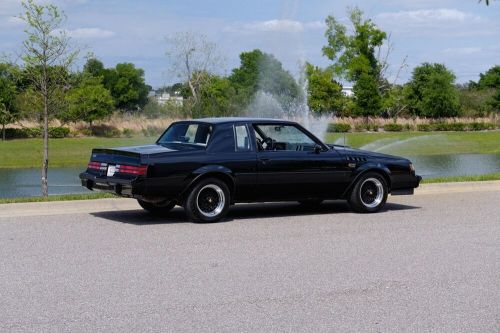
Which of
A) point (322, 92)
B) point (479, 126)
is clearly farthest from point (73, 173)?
point (479, 126)

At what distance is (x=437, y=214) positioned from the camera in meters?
13.4

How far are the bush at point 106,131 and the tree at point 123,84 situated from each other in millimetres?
35242

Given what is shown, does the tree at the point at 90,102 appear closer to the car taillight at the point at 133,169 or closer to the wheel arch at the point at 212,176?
the car taillight at the point at 133,169

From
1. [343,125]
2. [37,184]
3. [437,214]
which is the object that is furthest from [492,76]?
[437,214]

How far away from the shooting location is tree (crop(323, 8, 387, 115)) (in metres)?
60.0

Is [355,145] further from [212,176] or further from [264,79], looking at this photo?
[212,176]

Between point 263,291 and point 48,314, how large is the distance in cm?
194

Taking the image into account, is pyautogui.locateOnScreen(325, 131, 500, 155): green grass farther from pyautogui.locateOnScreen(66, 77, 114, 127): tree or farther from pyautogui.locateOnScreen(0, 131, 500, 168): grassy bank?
pyautogui.locateOnScreen(66, 77, 114, 127): tree

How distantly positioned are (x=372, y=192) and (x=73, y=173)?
772 inches

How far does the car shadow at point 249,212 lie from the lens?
41.2 feet

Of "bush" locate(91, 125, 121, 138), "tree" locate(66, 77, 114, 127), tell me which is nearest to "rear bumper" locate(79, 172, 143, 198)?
"tree" locate(66, 77, 114, 127)

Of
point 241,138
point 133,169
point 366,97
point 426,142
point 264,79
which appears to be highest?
point 264,79

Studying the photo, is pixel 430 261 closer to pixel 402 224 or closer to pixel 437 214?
pixel 402 224

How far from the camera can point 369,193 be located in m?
13.6
